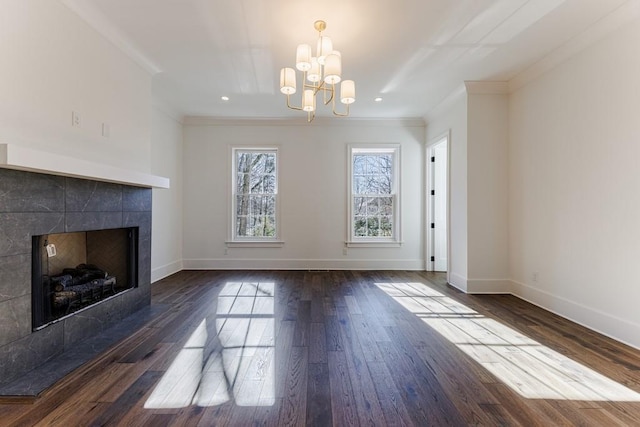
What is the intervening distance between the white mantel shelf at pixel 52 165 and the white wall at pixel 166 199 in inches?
79.9

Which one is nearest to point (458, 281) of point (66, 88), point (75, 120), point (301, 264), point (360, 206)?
point (360, 206)

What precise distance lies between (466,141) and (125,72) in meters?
4.09

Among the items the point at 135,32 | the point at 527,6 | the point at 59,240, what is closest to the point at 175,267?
the point at 59,240

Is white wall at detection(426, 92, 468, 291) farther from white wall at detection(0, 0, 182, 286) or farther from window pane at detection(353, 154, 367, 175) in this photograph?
white wall at detection(0, 0, 182, 286)

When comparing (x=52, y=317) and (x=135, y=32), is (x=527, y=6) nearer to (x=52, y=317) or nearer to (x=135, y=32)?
(x=135, y=32)

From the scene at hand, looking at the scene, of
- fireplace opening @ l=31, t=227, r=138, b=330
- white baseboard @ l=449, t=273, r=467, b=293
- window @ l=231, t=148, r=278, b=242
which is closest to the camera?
fireplace opening @ l=31, t=227, r=138, b=330

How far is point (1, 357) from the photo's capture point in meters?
1.83

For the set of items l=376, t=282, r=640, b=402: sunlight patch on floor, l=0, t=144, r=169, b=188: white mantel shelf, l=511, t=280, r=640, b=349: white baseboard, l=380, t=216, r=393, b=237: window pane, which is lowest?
l=376, t=282, r=640, b=402: sunlight patch on floor

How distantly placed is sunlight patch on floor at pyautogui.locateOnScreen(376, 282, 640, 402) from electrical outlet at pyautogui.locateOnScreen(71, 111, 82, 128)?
140 inches

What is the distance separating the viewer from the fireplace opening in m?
2.14

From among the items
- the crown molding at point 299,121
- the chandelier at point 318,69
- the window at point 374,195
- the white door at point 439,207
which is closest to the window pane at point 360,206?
the window at point 374,195

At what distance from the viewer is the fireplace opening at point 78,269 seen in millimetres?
2145

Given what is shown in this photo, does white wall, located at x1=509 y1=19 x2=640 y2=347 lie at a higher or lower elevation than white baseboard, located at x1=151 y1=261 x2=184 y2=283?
higher

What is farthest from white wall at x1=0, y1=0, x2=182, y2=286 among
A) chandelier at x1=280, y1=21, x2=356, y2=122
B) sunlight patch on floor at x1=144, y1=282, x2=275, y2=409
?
sunlight patch on floor at x1=144, y1=282, x2=275, y2=409
